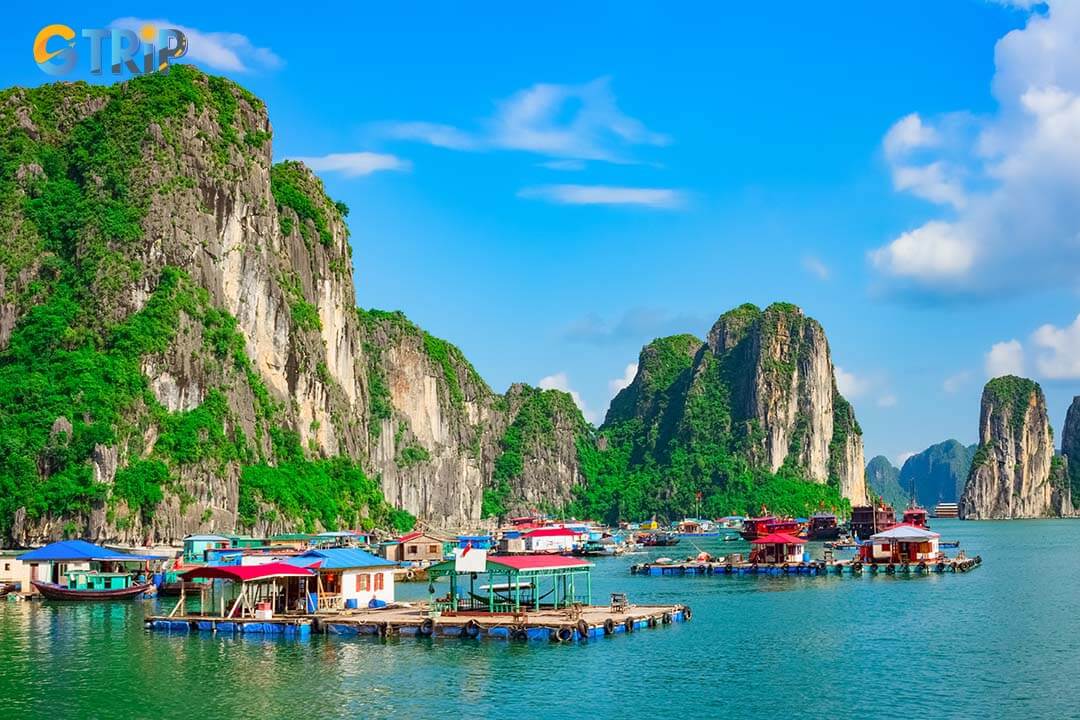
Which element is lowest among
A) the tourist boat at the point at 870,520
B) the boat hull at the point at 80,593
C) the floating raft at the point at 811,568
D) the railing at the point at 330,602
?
the floating raft at the point at 811,568

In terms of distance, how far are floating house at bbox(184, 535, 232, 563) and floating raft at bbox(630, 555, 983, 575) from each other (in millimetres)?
34422

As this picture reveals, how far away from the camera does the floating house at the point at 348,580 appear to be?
6116 cm

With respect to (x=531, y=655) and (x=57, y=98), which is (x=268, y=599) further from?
(x=57, y=98)

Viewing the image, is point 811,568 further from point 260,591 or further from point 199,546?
point 260,591

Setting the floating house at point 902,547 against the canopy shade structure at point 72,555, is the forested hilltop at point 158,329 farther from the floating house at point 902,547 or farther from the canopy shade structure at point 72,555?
the floating house at point 902,547

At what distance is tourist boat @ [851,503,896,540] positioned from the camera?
160 m

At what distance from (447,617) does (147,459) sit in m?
66.3

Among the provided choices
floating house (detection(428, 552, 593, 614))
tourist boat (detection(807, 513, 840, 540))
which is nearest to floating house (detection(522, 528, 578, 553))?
tourist boat (detection(807, 513, 840, 540))

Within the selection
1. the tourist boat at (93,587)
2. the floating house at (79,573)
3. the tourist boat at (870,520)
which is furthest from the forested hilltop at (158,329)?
the tourist boat at (870,520)

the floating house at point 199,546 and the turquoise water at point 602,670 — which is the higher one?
the floating house at point 199,546

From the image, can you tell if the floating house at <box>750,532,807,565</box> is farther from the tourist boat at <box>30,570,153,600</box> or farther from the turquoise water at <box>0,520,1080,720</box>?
the tourist boat at <box>30,570,153,600</box>

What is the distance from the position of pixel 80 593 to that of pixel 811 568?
54726mm

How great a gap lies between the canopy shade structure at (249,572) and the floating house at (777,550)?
5209 centimetres

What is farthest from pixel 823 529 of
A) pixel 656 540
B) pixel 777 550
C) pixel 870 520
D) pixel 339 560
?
pixel 339 560
